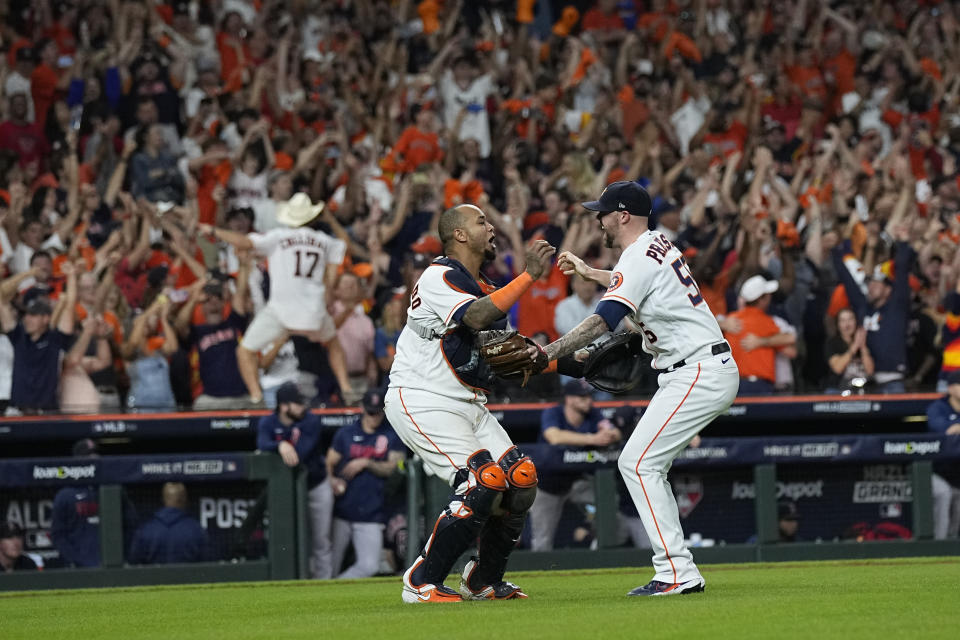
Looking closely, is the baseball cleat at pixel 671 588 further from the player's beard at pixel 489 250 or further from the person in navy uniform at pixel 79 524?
the person in navy uniform at pixel 79 524

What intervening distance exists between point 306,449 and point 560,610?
4.69 metres

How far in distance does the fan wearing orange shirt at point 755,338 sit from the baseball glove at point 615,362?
4.72m

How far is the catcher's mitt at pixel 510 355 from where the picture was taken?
6984mm

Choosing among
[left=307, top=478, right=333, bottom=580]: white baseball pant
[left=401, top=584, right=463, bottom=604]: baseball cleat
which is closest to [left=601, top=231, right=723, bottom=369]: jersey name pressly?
[left=401, top=584, right=463, bottom=604]: baseball cleat

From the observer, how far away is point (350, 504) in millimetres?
11422

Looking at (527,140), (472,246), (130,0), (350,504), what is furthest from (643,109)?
(472,246)

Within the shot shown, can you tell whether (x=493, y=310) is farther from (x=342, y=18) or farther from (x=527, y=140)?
(x=342, y=18)

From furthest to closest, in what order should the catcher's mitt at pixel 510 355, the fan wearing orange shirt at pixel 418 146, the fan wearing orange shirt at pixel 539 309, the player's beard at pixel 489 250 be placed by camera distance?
the fan wearing orange shirt at pixel 418 146
the fan wearing orange shirt at pixel 539 309
the player's beard at pixel 489 250
the catcher's mitt at pixel 510 355

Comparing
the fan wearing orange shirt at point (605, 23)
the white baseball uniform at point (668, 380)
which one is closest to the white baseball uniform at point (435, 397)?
the white baseball uniform at point (668, 380)

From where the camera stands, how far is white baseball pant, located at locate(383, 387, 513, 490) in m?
7.32

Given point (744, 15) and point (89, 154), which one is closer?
point (89, 154)

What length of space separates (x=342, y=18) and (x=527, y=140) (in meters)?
3.57

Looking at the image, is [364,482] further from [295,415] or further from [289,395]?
[289,395]

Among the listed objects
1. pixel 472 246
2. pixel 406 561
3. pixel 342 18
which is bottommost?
pixel 406 561
